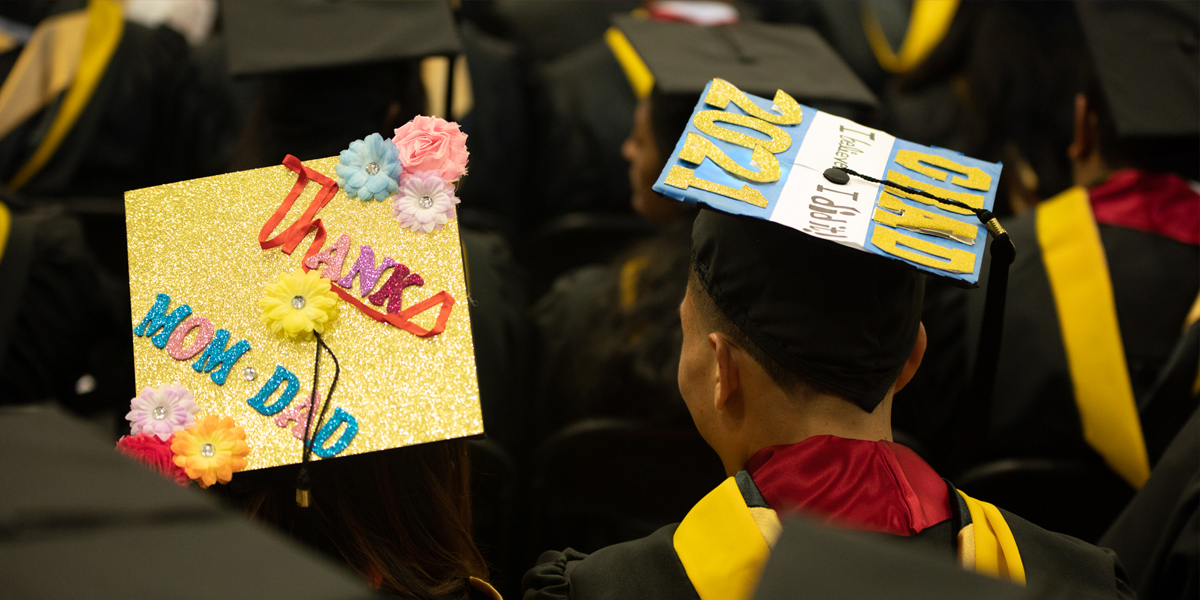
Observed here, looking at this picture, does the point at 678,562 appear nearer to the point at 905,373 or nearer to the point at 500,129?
the point at 905,373

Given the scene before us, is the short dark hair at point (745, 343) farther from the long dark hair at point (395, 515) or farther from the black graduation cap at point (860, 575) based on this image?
the black graduation cap at point (860, 575)

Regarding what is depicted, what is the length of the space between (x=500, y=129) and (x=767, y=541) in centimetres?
245

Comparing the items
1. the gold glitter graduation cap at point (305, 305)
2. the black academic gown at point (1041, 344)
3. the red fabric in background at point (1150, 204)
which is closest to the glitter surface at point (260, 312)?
the gold glitter graduation cap at point (305, 305)

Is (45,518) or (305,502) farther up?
(45,518)

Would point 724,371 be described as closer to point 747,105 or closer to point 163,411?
point 747,105

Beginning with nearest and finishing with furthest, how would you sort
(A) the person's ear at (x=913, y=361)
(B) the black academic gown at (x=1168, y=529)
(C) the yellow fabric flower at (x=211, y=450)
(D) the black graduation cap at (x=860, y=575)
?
(D) the black graduation cap at (x=860, y=575) → (C) the yellow fabric flower at (x=211, y=450) → (A) the person's ear at (x=913, y=361) → (B) the black academic gown at (x=1168, y=529)

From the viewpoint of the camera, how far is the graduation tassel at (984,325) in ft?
4.03

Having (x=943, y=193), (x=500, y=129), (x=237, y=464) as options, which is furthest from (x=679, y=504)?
(x=500, y=129)

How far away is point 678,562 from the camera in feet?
3.75

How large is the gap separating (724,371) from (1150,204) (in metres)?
1.50

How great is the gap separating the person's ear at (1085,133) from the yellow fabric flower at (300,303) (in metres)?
2.08

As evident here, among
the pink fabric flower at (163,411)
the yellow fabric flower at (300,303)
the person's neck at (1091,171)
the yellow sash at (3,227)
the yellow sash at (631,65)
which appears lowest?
the yellow sash at (631,65)

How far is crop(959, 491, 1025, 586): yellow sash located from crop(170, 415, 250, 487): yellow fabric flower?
877 millimetres

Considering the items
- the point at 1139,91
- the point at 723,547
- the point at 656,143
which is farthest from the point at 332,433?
the point at 1139,91
